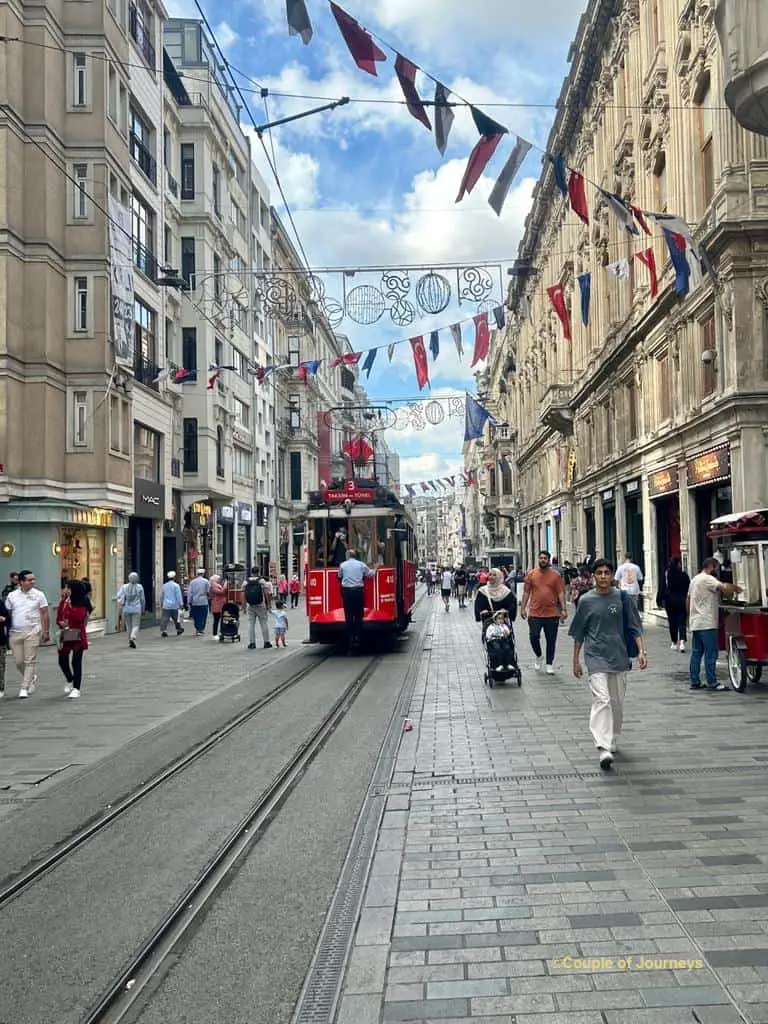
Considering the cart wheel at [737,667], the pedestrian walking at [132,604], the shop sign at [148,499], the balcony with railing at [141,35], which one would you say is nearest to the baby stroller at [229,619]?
the pedestrian walking at [132,604]

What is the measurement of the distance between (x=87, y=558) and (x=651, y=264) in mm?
15851

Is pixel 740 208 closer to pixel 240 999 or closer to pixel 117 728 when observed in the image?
pixel 117 728

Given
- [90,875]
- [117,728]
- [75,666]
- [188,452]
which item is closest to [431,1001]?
[90,875]

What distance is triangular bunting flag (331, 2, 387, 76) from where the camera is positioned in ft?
32.7

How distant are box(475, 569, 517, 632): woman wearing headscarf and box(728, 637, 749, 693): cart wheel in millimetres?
3148

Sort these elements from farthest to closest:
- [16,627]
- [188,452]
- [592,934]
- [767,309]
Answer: [188,452], [767,309], [16,627], [592,934]

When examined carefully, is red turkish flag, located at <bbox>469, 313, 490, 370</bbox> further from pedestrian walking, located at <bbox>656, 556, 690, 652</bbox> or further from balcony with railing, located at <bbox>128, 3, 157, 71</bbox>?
balcony with railing, located at <bbox>128, 3, 157, 71</bbox>

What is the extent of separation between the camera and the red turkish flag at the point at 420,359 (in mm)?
→ 21469

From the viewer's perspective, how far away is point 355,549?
18891 millimetres

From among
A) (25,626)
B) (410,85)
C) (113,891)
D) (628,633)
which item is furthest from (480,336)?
(113,891)

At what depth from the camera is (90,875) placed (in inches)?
221

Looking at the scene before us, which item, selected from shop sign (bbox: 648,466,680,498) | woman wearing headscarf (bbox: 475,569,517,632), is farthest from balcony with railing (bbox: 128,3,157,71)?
woman wearing headscarf (bbox: 475,569,517,632)

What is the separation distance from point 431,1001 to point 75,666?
10771 millimetres

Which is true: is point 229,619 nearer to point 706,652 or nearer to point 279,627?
point 279,627
